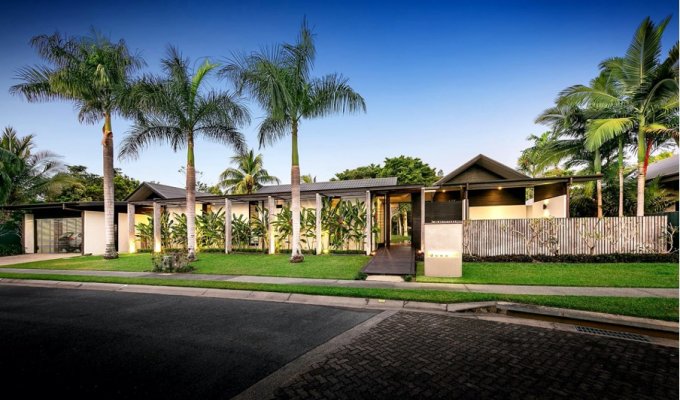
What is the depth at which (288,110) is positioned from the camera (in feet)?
39.5

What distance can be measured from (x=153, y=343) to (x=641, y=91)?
1990cm

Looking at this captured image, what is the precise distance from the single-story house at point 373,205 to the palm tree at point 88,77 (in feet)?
15.5

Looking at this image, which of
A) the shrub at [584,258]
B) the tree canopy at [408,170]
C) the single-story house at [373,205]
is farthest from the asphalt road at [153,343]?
the tree canopy at [408,170]

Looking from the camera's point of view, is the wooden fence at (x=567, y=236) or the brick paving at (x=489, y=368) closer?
the brick paving at (x=489, y=368)

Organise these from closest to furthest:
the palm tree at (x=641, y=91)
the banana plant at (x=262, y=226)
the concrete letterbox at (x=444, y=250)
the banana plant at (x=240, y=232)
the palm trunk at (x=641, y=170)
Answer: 1. the concrete letterbox at (x=444, y=250)
2. the palm tree at (x=641, y=91)
3. the palm trunk at (x=641, y=170)
4. the banana plant at (x=262, y=226)
5. the banana plant at (x=240, y=232)

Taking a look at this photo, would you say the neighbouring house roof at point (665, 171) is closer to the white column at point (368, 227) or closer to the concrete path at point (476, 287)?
the concrete path at point (476, 287)

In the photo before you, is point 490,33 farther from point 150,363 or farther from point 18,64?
point 18,64

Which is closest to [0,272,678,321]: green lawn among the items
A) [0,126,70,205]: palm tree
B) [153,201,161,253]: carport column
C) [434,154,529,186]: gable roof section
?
[153,201,161,253]: carport column

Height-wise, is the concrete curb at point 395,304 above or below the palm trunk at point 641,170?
below

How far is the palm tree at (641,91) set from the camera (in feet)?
39.7

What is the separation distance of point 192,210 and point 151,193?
10917 mm

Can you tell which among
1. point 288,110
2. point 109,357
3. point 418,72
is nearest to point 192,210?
point 288,110

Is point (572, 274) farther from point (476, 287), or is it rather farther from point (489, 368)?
point (489, 368)

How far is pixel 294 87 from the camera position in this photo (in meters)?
11.9
